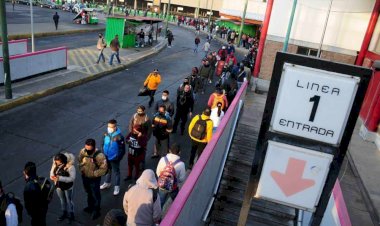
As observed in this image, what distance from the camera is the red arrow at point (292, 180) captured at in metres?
2.97

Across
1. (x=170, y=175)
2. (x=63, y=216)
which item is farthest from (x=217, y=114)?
(x=63, y=216)

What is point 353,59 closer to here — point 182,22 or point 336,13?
point 336,13

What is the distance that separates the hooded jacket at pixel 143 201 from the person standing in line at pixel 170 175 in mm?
1135

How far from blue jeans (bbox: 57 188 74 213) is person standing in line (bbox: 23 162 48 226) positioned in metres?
0.50

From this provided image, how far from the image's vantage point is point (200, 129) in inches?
316

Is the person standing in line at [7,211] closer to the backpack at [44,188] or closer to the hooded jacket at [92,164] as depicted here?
the backpack at [44,188]

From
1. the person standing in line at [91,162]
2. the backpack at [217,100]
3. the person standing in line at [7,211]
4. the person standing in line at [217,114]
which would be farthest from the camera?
the backpack at [217,100]

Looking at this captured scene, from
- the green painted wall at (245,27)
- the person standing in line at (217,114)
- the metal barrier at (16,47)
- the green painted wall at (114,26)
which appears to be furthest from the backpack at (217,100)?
the green painted wall at (245,27)

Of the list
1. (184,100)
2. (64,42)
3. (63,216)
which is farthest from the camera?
(64,42)

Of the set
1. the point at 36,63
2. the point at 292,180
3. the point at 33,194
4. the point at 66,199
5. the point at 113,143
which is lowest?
the point at 66,199

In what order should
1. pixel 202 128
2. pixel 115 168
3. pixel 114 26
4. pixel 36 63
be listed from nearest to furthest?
pixel 115 168 < pixel 202 128 < pixel 36 63 < pixel 114 26

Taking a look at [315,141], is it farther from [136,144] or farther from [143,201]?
[136,144]

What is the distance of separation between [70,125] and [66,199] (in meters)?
4.92

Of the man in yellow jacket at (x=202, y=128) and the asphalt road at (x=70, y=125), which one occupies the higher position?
the man in yellow jacket at (x=202, y=128)
